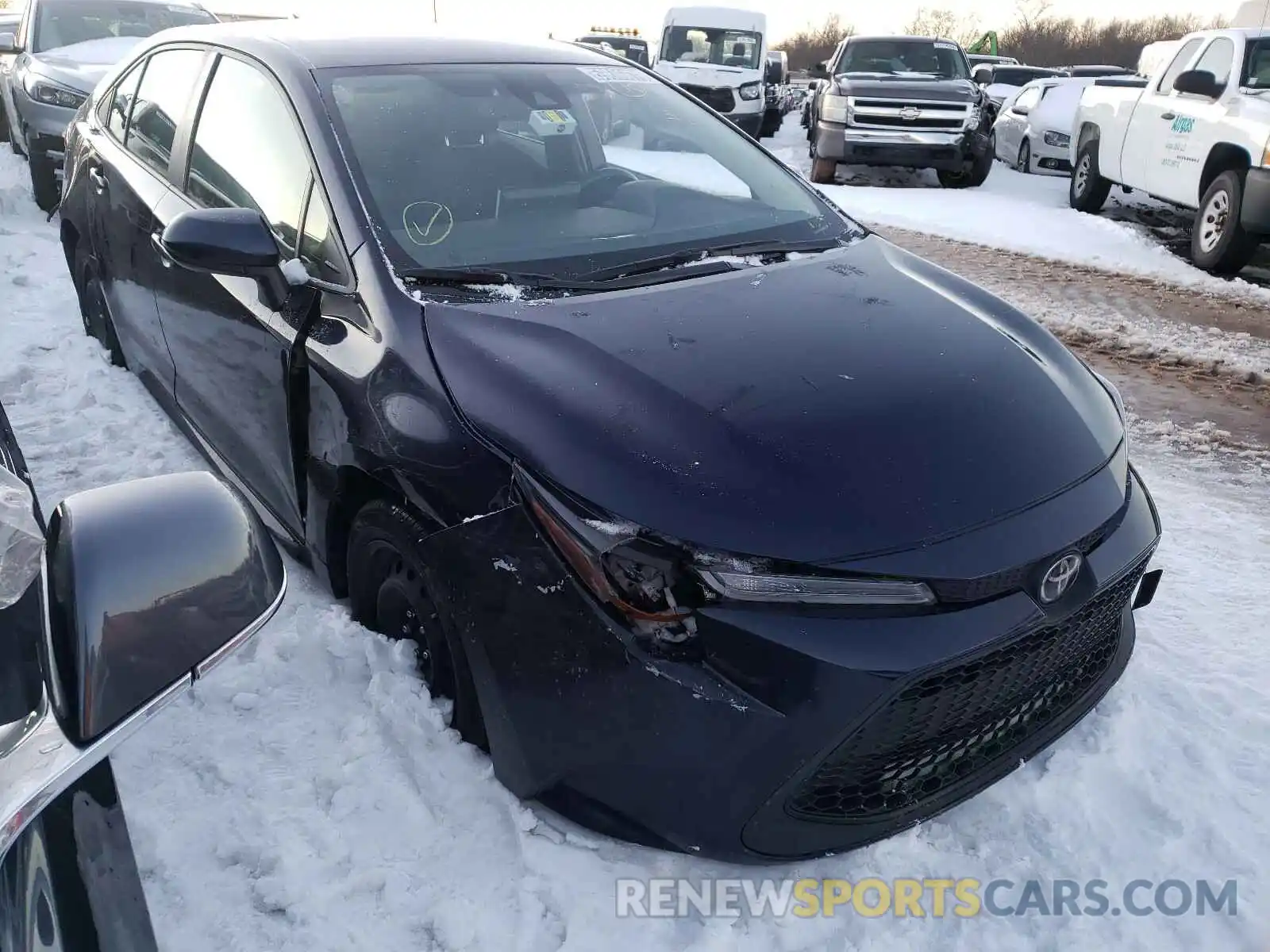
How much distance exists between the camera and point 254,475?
2.92m

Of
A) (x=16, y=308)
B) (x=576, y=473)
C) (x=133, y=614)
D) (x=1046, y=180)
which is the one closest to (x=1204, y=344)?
(x=576, y=473)

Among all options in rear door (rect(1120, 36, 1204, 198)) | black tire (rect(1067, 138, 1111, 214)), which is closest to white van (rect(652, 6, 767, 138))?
black tire (rect(1067, 138, 1111, 214))

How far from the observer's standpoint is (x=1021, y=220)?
9.67 m

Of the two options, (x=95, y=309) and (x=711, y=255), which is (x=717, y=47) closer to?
(x=95, y=309)

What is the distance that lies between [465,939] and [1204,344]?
5.69 meters

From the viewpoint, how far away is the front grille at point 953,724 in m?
1.77

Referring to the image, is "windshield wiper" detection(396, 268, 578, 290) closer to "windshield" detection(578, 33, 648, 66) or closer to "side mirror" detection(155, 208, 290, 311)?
"side mirror" detection(155, 208, 290, 311)

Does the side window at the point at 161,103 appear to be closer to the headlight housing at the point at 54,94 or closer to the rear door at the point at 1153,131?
the headlight housing at the point at 54,94

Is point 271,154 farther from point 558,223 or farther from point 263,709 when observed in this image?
point 263,709

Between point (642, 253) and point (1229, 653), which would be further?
point (1229, 653)

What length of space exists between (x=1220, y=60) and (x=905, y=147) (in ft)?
12.1

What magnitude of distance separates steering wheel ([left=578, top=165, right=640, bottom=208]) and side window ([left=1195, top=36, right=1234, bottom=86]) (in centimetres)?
714

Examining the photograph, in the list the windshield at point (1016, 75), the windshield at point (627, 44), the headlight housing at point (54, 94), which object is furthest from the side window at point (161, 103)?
the windshield at point (1016, 75)

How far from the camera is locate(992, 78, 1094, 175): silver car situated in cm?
1355
